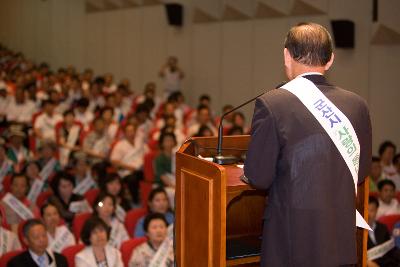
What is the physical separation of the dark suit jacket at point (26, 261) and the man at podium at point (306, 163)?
8.70 feet

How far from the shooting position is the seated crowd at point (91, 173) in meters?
4.45

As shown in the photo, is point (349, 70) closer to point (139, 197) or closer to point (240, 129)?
point (240, 129)

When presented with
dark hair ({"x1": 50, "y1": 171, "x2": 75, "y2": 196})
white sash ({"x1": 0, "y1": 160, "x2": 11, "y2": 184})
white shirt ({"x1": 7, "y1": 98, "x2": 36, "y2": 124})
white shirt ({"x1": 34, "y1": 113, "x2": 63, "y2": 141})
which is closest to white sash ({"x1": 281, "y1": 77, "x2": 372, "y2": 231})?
dark hair ({"x1": 50, "y1": 171, "x2": 75, "y2": 196})

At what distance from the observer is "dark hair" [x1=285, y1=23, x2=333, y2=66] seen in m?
1.89

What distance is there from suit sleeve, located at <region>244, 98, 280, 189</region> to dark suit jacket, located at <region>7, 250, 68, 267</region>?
2.75 meters

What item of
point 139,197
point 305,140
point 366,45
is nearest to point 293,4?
point 366,45

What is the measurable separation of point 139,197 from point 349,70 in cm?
334

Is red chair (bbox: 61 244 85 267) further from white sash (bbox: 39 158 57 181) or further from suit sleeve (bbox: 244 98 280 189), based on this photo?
suit sleeve (bbox: 244 98 280 189)

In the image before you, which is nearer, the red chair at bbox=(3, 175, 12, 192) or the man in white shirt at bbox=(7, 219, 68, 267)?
the man in white shirt at bbox=(7, 219, 68, 267)

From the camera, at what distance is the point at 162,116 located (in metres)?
9.45

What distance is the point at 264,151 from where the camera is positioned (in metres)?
1.83

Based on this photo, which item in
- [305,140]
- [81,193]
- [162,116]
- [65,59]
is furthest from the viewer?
[65,59]

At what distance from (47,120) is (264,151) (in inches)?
312

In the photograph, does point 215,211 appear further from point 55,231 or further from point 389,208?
point 389,208
